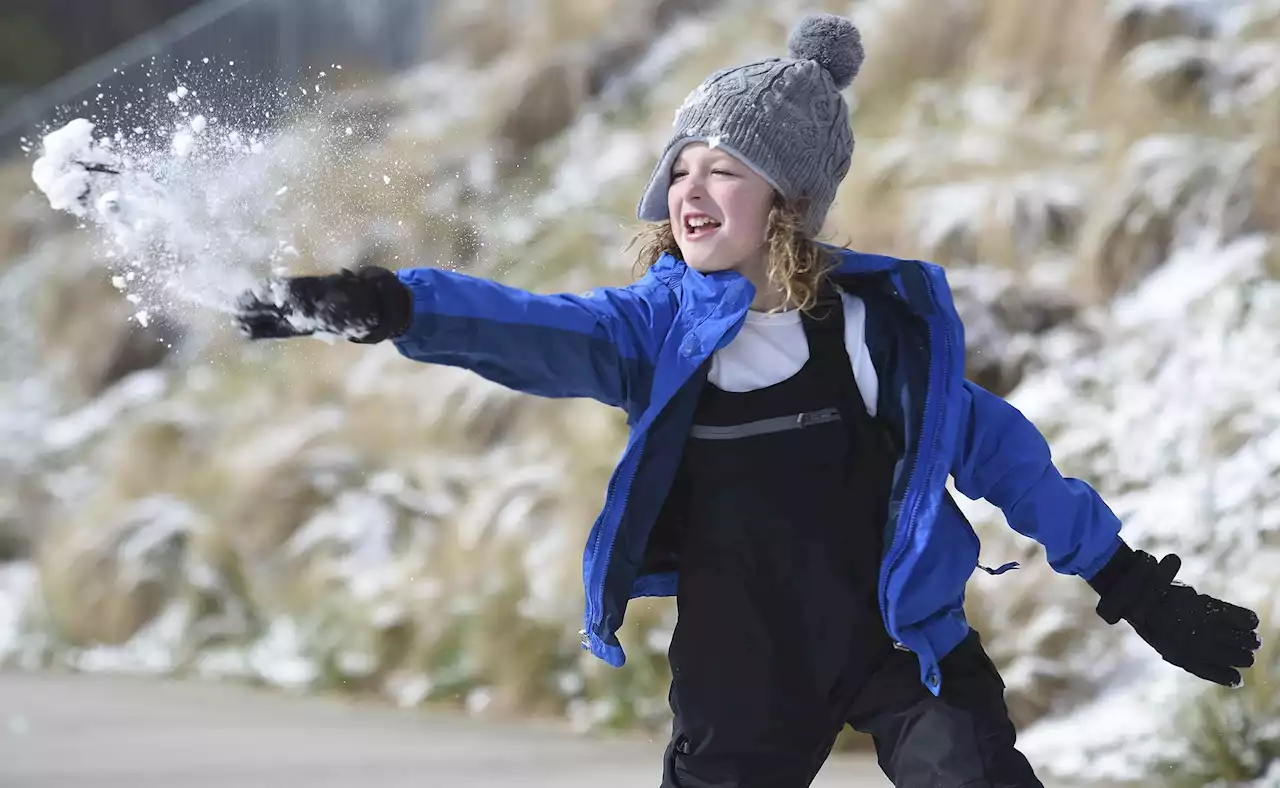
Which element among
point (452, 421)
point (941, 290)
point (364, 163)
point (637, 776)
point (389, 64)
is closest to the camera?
point (941, 290)

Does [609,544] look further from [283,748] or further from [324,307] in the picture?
[283,748]

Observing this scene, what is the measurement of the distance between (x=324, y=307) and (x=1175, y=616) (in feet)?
4.42

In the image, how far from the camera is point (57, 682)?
211 inches

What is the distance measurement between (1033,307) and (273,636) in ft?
9.70

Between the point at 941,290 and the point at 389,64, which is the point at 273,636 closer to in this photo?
the point at 941,290

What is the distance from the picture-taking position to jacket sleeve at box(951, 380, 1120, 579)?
7.52 feet

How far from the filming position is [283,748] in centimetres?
420

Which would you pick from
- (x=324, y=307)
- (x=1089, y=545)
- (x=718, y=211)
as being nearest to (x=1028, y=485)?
(x=1089, y=545)

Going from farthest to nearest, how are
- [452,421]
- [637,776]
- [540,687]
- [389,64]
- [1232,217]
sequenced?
[389,64] → [452,421] → [1232,217] → [540,687] → [637,776]

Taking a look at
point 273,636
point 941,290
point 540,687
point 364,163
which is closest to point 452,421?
point 273,636

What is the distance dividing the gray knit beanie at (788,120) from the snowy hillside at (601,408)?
0.49m

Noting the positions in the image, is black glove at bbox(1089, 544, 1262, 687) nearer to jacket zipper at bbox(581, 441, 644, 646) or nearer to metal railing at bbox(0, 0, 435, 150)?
jacket zipper at bbox(581, 441, 644, 646)

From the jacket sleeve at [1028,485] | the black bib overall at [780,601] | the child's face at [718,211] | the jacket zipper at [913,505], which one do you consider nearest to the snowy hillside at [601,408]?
the child's face at [718,211]

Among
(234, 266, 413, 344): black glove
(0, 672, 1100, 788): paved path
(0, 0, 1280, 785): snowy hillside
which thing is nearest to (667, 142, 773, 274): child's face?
(0, 0, 1280, 785): snowy hillside
